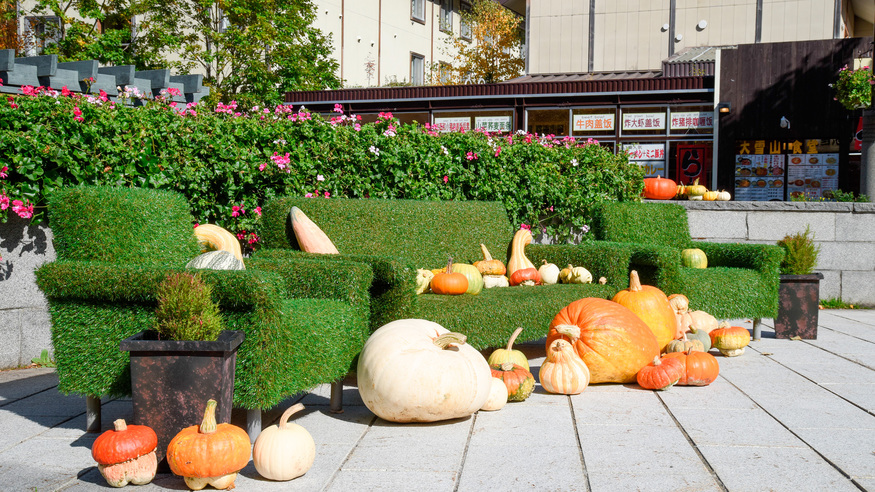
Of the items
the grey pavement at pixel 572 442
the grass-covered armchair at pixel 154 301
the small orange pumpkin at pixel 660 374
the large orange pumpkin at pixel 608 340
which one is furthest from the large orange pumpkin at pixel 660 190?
the grass-covered armchair at pixel 154 301

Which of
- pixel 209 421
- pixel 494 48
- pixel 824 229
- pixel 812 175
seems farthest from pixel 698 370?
pixel 494 48

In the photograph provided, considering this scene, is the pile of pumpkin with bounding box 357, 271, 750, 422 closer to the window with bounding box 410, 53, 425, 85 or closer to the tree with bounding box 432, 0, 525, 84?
the tree with bounding box 432, 0, 525, 84

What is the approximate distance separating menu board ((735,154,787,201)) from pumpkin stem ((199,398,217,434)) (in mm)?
16254

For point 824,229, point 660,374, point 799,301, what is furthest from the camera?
point 824,229

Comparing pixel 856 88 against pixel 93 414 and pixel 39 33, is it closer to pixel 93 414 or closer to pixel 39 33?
pixel 93 414

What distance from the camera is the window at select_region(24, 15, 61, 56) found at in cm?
2121

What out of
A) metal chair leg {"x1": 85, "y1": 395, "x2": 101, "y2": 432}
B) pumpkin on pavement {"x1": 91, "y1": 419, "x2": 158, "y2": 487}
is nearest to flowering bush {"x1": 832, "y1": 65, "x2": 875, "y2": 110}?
metal chair leg {"x1": 85, "y1": 395, "x2": 101, "y2": 432}

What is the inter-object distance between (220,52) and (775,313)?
51.4ft

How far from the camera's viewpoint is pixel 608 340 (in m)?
5.41

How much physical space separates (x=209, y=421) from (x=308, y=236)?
2.56 metres

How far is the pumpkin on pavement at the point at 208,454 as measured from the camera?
133 inches

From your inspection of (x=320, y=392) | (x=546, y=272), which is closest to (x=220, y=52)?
(x=546, y=272)

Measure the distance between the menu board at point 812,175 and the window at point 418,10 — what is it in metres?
17.4

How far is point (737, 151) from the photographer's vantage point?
1741 cm
